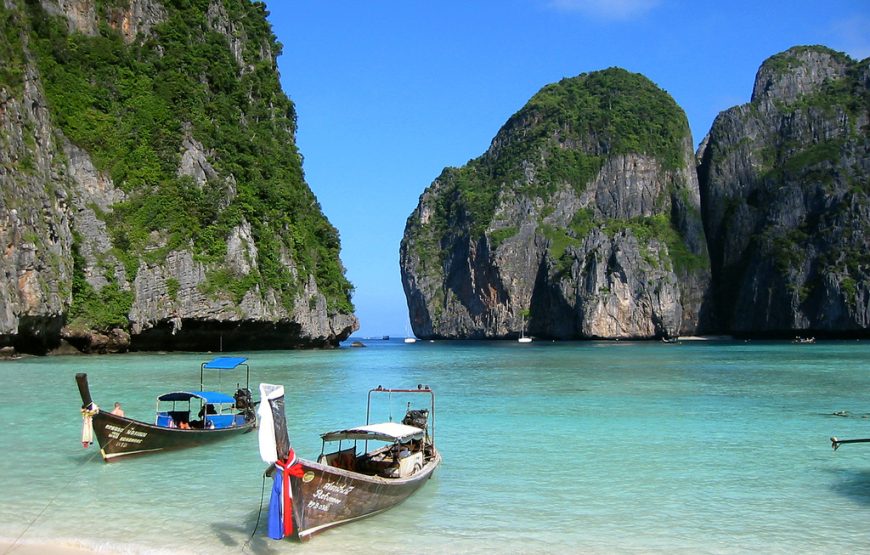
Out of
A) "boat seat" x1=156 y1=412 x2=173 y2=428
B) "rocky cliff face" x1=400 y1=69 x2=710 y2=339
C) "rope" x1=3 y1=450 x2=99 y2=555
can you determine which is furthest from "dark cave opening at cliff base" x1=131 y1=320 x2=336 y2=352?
"rocky cliff face" x1=400 y1=69 x2=710 y2=339

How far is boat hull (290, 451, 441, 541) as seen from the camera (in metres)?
9.22

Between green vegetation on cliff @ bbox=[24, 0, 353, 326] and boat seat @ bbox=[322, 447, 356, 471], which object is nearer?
boat seat @ bbox=[322, 447, 356, 471]

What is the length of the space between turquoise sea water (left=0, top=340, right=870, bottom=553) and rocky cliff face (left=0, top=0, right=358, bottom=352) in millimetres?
18167

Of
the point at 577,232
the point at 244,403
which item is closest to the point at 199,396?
the point at 244,403

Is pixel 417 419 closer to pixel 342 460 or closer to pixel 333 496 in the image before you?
pixel 342 460

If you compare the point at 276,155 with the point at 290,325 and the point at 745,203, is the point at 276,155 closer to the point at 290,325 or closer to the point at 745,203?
the point at 290,325

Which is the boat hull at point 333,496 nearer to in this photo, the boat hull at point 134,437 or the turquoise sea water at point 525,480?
the turquoise sea water at point 525,480

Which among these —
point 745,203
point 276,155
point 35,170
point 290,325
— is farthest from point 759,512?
point 745,203

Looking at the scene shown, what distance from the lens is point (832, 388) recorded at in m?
29.1

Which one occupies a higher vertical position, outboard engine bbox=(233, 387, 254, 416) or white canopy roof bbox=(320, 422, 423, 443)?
white canopy roof bbox=(320, 422, 423, 443)

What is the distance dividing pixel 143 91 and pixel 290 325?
20.3 m

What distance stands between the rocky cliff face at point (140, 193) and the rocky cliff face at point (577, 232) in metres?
55.5

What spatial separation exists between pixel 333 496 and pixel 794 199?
109 m

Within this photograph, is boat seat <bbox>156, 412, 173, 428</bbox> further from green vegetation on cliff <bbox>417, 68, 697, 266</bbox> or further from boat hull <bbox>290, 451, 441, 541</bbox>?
green vegetation on cliff <bbox>417, 68, 697, 266</bbox>
